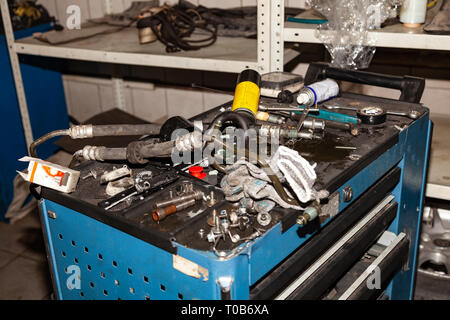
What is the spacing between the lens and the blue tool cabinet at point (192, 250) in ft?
2.45

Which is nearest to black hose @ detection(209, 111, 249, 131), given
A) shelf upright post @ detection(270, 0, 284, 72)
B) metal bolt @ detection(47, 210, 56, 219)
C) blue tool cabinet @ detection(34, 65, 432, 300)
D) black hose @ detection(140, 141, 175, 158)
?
black hose @ detection(140, 141, 175, 158)

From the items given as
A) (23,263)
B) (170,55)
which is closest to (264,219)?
(170,55)

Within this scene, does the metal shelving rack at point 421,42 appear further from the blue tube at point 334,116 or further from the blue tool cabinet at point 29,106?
the blue tool cabinet at point 29,106

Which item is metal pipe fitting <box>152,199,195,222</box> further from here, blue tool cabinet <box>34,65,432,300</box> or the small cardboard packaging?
the small cardboard packaging

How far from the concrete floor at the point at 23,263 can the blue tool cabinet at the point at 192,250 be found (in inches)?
42.1

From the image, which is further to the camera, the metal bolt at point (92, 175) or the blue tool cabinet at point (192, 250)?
the metal bolt at point (92, 175)

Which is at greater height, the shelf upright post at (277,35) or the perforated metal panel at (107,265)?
the shelf upright post at (277,35)

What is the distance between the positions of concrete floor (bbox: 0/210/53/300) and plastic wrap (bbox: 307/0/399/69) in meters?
1.38

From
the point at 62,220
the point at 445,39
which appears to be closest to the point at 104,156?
the point at 62,220

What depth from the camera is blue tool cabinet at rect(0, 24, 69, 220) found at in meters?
2.25

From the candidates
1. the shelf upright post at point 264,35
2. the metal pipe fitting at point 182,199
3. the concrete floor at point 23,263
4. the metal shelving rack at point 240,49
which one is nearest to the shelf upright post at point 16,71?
the metal shelving rack at point 240,49

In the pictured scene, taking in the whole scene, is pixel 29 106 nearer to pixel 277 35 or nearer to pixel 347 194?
pixel 277 35

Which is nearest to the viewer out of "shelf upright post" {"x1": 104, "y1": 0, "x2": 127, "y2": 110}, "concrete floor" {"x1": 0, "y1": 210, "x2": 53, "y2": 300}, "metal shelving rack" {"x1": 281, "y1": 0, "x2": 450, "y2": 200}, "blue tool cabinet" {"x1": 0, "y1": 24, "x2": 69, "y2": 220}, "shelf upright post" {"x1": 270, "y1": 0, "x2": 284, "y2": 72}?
"metal shelving rack" {"x1": 281, "y1": 0, "x2": 450, "y2": 200}

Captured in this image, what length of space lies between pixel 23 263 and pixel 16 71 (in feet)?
2.64
